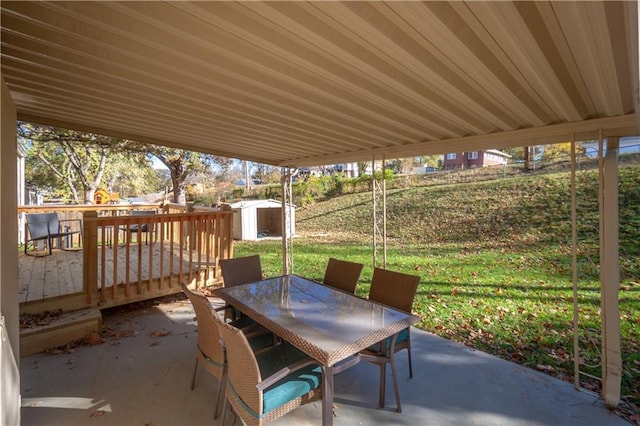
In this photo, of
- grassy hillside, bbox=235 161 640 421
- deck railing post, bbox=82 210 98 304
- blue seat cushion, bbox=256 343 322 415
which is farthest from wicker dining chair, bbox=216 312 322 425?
deck railing post, bbox=82 210 98 304

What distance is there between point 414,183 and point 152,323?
39.9 feet

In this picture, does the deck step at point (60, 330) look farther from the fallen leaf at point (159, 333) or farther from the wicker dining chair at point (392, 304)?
the wicker dining chair at point (392, 304)

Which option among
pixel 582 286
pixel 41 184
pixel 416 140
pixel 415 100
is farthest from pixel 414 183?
pixel 41 184

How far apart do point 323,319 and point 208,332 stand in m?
0.88

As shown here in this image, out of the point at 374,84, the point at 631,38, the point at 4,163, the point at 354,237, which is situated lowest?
the point at 354,237

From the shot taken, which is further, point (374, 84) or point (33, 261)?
point (33, 261)

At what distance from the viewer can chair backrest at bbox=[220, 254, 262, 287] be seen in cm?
348

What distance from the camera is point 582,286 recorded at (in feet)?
16.8

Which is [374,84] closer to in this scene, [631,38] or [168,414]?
[631,38]

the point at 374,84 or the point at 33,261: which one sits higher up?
the point at 374,84

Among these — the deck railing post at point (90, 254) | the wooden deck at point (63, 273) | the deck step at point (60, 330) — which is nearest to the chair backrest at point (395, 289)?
the wooden deck at point (63, 273)

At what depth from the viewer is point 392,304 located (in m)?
2.81

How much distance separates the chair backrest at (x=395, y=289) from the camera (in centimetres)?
Answer: 268

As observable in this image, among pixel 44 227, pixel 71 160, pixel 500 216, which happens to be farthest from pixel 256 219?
pixel 71 160
